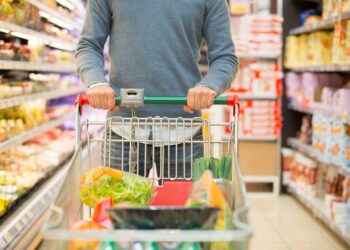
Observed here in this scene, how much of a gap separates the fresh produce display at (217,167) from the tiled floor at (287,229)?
2287mm

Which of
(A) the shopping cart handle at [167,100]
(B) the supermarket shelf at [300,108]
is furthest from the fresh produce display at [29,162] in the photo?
(B) the supermarket shelf at [300,108]

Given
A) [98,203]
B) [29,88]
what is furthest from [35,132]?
[98,203]

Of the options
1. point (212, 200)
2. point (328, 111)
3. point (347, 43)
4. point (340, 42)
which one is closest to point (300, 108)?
point (328, 111)

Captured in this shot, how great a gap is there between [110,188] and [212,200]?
0.35 meters

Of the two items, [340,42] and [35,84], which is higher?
[340,42]

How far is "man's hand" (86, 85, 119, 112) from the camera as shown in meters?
1.89

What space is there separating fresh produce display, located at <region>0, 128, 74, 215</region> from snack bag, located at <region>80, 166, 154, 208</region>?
A: 1.70 meters

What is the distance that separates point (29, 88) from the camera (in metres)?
4.44

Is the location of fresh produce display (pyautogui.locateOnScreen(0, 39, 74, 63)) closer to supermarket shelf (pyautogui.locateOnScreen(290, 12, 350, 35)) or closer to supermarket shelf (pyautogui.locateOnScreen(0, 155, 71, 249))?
supermarket shelf (pyautogui.locateOnScreen(0, 155, 71, 249))

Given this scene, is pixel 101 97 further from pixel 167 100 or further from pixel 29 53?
pixel 29 53

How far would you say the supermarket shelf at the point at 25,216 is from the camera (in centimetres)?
294

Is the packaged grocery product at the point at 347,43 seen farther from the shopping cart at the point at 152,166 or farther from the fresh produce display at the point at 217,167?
the fresh produce display at the point at 217,167

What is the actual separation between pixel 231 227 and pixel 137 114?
2.71ft

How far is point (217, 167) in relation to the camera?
1765 mm
